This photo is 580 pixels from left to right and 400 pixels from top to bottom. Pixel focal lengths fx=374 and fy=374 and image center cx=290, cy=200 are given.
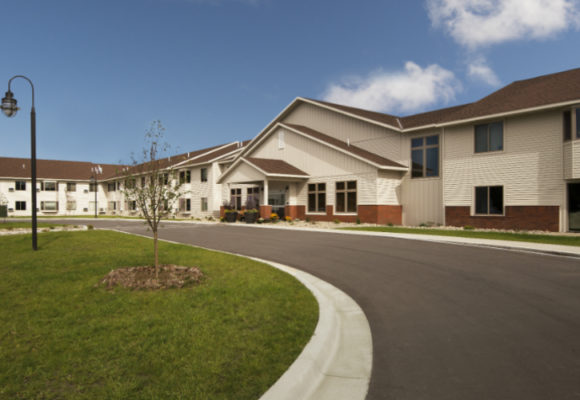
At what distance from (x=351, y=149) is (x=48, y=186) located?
49.2 meters

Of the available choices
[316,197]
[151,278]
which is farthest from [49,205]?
[151,278]

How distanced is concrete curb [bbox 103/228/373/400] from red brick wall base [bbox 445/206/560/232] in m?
17.1

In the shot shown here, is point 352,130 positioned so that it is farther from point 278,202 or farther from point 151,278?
point 151,278

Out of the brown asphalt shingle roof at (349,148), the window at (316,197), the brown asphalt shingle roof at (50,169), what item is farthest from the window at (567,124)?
the brown asphalt shingle roof at (50,169)

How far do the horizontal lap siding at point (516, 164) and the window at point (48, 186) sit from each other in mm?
55720

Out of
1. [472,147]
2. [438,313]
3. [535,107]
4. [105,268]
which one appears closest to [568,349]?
[438,313]

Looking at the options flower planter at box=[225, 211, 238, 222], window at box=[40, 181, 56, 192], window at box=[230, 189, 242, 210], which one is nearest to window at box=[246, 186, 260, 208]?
flower planter at box=[225, 211, 238, 222]

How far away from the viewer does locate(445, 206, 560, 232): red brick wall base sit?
61.0 ft

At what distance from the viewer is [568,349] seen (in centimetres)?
448

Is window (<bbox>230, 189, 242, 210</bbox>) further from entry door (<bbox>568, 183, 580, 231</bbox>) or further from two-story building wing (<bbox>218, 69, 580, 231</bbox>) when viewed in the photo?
entry door (<bbox>568, 183, 580, 231</bbox>)

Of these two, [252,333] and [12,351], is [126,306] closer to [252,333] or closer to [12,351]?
[12,351]

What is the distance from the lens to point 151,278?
765 cm

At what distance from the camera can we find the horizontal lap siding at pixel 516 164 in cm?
1858

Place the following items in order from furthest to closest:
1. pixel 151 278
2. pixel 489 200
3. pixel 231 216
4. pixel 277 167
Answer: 1. pixel 231 216
2. pixel 277 167
3. pixel 489 200
4. pixel 151 278
